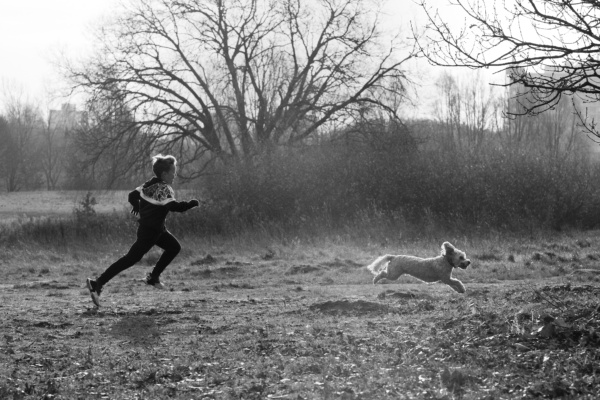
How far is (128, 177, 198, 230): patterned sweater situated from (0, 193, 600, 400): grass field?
1.14m

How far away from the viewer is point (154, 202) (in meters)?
9.82

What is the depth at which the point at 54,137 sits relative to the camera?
88.3m

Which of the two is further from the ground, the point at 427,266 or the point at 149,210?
the point at 149,210

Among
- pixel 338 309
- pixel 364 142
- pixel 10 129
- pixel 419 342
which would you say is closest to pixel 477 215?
pixel 364 142

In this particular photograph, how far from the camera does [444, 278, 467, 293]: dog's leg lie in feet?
39.5

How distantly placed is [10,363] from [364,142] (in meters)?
25.6

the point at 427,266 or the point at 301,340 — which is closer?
the point at 301,340

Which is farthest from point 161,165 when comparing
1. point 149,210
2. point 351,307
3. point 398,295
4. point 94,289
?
point 398,295

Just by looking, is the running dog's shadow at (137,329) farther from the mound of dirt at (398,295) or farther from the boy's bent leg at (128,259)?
the mound of dirt at (398,295)

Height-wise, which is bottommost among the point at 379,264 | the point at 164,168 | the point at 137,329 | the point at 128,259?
the point at 137,329

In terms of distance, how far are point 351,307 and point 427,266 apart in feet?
12.7

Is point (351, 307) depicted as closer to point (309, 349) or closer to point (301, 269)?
point (309, 349)

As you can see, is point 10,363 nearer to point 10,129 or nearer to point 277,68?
point 277,68

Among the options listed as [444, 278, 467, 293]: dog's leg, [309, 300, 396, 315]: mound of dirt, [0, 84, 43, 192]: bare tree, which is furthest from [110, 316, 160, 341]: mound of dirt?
[0, 84, 43, 192]: bare tree
